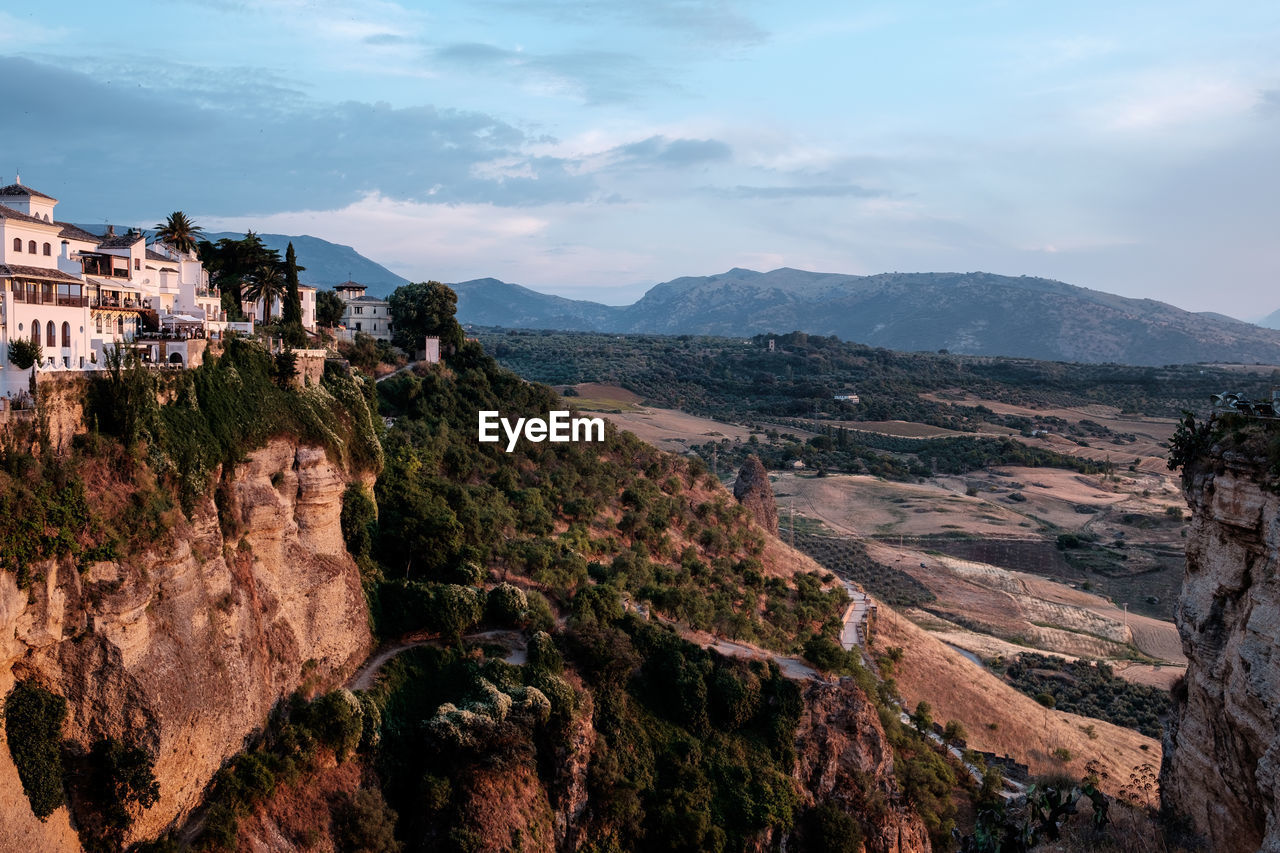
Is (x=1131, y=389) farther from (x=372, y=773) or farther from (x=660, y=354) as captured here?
(x=372, y=773)

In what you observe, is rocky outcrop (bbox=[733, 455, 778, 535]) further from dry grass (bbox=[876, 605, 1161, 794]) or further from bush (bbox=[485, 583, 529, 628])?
bush (bbox=[485, 583, 529, 628])

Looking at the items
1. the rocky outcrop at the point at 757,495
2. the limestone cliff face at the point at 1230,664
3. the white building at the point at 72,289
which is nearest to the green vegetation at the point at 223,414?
the white building at the point at 72,289

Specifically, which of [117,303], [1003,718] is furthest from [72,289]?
[1003,718]

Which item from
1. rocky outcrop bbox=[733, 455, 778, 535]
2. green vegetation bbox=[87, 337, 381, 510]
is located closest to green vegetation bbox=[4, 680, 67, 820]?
green vegetation bbox=[87, 337, 381, 510]

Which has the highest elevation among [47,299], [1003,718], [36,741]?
[47,299]

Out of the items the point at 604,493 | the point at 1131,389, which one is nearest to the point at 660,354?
the point at 1131,389

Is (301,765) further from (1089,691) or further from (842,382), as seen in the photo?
(842,382)

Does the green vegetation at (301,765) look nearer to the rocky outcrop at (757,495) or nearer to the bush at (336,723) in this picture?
the bush at (336,723)
